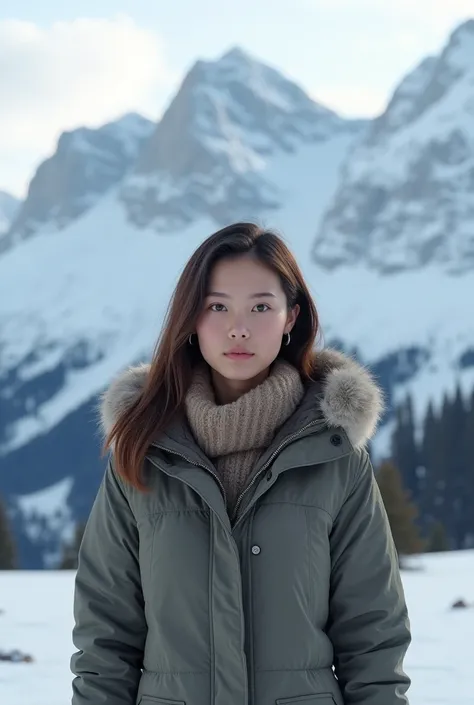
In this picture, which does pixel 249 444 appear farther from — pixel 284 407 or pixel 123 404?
pixel 123 404

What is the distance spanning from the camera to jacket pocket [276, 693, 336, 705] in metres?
3.47

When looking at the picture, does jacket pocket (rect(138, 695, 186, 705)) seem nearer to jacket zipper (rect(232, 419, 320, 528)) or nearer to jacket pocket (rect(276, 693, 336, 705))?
jacket pocket (rect(276, 693, 336, 705))

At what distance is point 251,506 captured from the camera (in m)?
3.61

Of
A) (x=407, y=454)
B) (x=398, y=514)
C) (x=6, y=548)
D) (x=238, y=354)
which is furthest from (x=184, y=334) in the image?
(x=407, y=454)

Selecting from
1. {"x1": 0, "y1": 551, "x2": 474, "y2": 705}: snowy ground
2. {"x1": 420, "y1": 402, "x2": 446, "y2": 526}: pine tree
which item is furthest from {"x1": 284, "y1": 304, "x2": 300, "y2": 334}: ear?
{"x1": 420, "y1": 402, "x2": 446, "y2": 526}: pine tree

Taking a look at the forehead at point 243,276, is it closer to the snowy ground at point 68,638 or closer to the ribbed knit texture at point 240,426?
the ribbed knit texture at point 240,426

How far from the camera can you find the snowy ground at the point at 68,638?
8.27 m

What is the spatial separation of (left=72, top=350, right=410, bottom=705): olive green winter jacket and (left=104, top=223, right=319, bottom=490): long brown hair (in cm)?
9

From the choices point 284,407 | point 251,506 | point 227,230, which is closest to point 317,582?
point 251,506

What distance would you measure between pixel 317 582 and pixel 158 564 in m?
0.51

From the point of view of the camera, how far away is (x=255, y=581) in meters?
3.59

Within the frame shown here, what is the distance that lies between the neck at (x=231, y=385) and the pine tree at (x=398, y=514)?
22.7m

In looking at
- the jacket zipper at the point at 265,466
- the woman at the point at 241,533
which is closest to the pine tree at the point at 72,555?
the woman at the point at 241,533

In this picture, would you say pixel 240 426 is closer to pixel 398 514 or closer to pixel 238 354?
pixel 238 354
